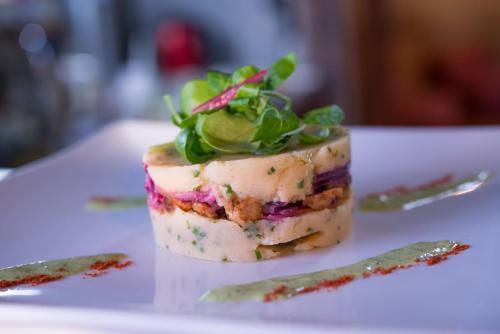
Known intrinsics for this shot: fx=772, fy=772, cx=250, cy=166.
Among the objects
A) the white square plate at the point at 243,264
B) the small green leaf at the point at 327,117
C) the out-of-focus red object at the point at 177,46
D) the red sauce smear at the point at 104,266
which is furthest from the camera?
the out-of-focus red object at the point at 177,46

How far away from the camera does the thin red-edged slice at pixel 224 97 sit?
2154mm

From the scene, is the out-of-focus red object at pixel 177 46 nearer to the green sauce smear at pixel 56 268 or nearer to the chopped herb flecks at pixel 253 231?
the green sauce smear at pixel 56 268

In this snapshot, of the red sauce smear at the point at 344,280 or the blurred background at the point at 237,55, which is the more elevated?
the blurred background at the point at 237,55

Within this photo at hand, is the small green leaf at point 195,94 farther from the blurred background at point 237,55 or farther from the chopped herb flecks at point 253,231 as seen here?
the blurred background at point 237,55

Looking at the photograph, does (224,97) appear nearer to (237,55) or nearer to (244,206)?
(244,206)

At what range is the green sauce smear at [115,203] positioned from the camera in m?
2.67

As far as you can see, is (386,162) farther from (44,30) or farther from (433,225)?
(44,30)

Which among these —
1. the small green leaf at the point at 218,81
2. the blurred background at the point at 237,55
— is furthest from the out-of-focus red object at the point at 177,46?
the small green leaf at the point at 218,81

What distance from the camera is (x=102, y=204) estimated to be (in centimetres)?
271

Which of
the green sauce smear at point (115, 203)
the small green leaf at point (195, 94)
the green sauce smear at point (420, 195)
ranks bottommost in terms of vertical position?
the green sauce smear at point (420, 195)

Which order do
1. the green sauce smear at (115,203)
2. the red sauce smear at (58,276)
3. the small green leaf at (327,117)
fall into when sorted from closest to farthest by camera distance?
1. the red sauce smear at (58,276)
2. the small green leaf at (327,117)
3. the green sauce smear at (115,203)

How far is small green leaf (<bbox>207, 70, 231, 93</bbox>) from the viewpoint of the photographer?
7.50 ft

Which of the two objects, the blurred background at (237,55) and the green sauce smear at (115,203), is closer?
the green sauce smear at (115,203)

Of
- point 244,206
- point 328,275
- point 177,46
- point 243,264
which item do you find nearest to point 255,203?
point 244,206
